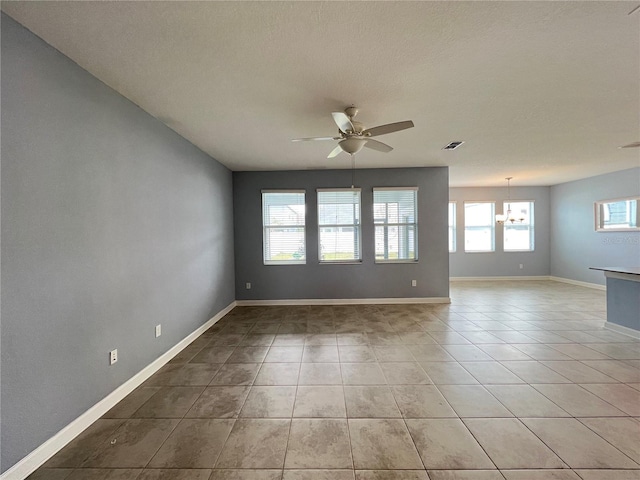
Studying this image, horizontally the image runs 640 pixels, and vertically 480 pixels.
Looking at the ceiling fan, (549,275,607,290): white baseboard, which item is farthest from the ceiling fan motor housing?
(549,275,607,290): white baseboard

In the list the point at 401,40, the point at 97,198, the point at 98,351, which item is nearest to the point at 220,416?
the point at 98,351

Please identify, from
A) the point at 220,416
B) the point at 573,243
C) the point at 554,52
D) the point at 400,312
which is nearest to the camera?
the point at 554,52

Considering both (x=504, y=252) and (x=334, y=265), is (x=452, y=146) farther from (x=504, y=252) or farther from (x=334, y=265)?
(x=504, y=252)

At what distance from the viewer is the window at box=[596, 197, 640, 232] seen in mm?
5549

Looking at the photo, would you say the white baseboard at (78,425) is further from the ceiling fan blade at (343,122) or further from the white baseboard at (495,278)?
the white baseboard at (495,278)

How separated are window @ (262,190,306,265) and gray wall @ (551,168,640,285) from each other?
7.05 m

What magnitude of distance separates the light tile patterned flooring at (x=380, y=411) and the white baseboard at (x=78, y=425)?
0.06m

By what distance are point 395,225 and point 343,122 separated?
3.28 m

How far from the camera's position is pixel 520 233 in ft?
25.1

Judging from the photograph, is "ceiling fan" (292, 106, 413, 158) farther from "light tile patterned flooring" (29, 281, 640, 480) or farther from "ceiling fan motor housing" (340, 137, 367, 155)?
"light tile patterned flooring" (29, 281, 640, 480)

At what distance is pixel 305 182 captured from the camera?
17.2ft

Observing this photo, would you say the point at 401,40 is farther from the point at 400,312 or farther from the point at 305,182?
the point at 400,312

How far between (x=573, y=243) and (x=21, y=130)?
33.0 feet

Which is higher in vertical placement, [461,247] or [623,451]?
[461,247]
